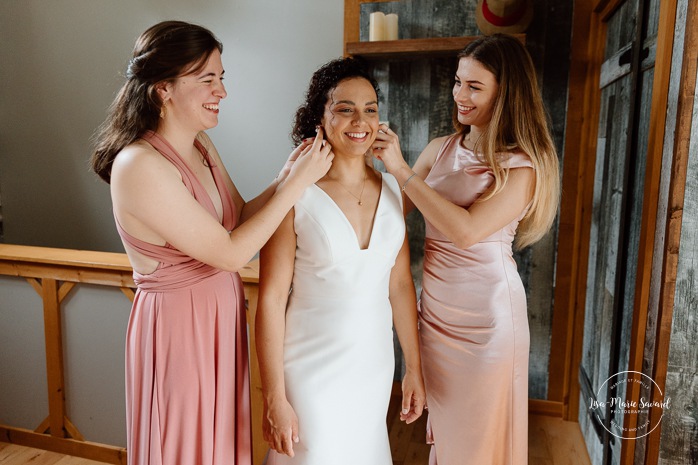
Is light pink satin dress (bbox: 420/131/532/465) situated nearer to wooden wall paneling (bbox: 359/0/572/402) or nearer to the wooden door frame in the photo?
the wooden door frame

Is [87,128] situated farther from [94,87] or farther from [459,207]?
[459,207]

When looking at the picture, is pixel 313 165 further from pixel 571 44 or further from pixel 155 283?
pixel 571 44

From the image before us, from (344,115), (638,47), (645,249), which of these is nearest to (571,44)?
(638,47)

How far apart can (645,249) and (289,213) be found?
1.04 m

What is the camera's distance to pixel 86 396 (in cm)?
273

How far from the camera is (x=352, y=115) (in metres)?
1.57

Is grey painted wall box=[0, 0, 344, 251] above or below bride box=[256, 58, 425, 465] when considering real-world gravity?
above

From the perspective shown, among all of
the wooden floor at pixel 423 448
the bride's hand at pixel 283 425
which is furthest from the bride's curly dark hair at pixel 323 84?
the wooden floor at pixel 423 448

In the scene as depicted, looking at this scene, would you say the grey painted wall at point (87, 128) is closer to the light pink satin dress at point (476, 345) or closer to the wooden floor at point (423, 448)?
the wooden floor at point (423, 448)

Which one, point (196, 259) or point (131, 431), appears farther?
point (131, 431)

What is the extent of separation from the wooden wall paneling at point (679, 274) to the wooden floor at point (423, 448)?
53.1 inches

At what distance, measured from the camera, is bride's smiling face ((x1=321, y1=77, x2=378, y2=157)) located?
1.57 meters

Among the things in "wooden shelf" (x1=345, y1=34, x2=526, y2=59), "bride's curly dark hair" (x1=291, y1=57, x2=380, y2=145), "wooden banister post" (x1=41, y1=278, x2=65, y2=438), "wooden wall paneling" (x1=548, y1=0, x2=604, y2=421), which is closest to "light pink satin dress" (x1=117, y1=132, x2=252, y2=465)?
"bride's curly dark hair" (x1=291, y1=57, x2=380, y2=145)

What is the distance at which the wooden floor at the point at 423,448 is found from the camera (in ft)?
9.04
